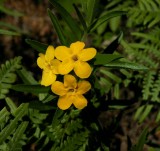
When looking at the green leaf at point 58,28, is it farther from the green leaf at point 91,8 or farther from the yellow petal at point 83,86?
the yellow petal at point 83,86

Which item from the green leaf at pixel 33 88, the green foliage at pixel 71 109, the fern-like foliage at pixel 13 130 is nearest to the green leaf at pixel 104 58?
the green foliage at pixel 71 109

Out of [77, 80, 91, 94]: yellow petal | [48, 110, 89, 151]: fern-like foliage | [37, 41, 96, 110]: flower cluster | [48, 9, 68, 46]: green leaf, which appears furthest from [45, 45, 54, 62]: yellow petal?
[48, 110, 89, 151]: fern-like foliage

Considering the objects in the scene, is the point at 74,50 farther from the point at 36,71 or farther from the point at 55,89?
the point at 36,71

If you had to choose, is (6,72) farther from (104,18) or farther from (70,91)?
(104,18)

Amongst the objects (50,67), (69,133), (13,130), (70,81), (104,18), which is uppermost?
(104,18)

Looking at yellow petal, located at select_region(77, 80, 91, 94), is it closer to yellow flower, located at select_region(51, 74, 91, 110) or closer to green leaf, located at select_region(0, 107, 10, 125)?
yellow flower, located at select_region(51, 74, 91, 110)

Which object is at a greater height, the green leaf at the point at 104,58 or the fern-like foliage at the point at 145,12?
the fern-like foliage at the point at 145,12

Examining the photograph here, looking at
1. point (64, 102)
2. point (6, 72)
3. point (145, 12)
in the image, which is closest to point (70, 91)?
point (64, 102)
